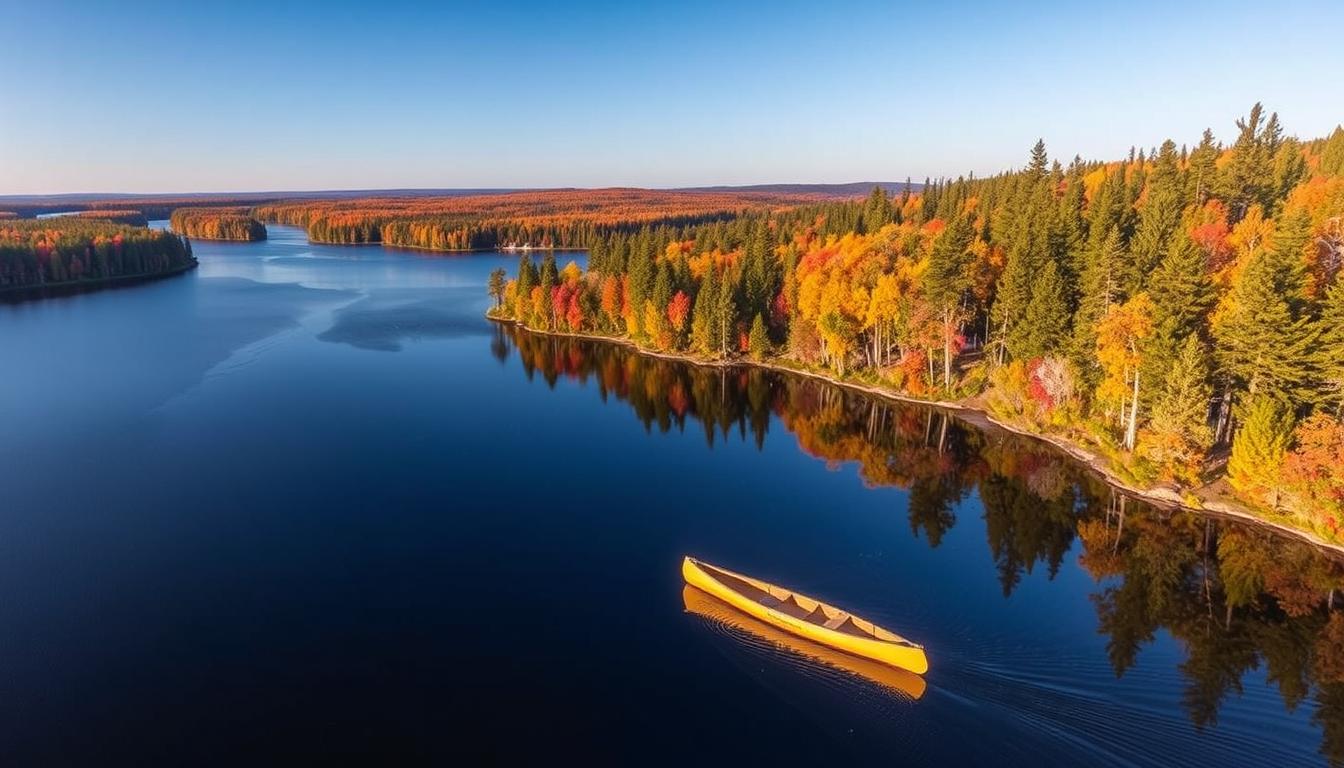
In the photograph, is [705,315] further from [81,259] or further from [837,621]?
[81,259]

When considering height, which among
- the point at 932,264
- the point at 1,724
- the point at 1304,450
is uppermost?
the point at 932,264

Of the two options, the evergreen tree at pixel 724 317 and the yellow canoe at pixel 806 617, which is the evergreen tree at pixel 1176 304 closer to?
the yellow canoe at pixel 806 617

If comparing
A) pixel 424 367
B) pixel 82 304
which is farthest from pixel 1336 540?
pixel 82 304

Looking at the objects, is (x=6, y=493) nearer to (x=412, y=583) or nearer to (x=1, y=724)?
(x=1, y=724)

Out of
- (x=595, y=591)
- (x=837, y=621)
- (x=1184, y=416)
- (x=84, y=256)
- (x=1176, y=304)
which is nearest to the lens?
(x=837, y=621)

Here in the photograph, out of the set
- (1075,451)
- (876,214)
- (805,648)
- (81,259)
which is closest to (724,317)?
(1075,451)

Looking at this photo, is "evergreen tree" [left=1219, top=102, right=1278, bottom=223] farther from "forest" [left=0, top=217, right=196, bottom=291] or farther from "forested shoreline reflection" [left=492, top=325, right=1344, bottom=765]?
"forest" [left=0, top=217, right=196, bottom=291]
